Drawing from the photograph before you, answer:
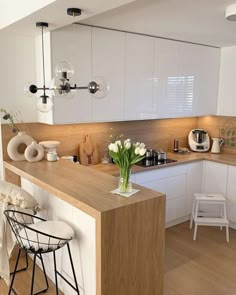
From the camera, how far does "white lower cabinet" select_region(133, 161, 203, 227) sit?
3.51 meters

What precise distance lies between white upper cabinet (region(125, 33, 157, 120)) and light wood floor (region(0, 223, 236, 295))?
1505 mm

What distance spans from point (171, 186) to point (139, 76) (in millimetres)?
1368

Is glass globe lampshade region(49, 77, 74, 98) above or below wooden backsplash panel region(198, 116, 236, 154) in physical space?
above

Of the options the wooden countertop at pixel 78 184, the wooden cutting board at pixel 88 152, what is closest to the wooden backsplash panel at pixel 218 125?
the wooden cutting board at pixel 88 152

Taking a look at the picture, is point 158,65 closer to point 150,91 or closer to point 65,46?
point 150,91

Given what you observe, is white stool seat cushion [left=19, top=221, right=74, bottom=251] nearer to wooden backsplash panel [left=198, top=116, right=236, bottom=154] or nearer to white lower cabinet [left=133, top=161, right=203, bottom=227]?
white lower cabinet [left=133, top=161, right=203, bottom=227]

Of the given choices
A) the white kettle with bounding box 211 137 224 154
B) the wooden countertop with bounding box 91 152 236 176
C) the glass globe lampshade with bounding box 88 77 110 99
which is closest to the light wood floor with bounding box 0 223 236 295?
the wooden countertop with bounding box 91 152 236 176

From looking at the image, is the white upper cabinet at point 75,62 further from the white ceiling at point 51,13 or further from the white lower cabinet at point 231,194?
the white lower cabinet at point 231,194

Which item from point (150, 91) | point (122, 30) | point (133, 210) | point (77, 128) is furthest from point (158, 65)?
point (133, 210)

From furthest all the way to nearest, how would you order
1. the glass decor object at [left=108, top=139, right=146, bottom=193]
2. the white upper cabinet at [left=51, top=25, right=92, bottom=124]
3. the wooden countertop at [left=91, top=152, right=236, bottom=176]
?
the wooden countertop at [left=91, top=152, right=236, bottom=176]
the white upper cabinet at [left=51, top=25, right=92, bottom=124]
the glass decor object at [left=108, top=139, right=146, bottom=193]

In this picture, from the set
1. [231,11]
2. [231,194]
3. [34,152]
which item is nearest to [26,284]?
[34,152]

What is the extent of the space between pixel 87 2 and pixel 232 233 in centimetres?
314

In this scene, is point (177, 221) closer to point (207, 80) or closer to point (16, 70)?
point (207, 80)

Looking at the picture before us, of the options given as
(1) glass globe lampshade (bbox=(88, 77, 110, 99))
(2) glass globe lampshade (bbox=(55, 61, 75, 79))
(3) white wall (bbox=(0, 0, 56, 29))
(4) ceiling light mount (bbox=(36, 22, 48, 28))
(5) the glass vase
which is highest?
(3) white wall (bbox=(0, 0, 56, 29))
